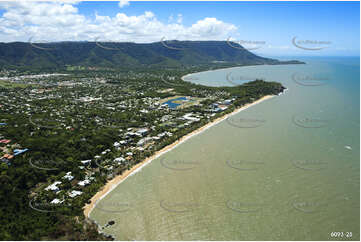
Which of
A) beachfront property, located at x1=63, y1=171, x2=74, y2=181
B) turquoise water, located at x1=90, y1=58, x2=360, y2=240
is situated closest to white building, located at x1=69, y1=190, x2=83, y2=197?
beachfront property, located at x1=63, y1=171, x2=74, y2=181

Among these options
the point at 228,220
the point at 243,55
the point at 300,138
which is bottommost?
the point at 228,220

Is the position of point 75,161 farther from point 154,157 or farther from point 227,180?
point 227,180

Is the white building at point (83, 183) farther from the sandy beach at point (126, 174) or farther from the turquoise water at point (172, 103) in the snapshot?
the turquoise water at point (172, 103)

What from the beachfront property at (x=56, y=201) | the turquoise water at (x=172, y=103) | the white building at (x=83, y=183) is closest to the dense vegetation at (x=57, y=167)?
the white building at (x=83, y=183)

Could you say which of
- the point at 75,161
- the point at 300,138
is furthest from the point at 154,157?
the point at 300,138

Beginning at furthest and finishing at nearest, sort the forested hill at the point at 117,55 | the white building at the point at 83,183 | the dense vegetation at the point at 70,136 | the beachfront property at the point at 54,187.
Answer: the forested hill at the point at 117,55 < the white building at the point at 83,183 < the beachfront property at the point at 54,187 < the dense vegetation at the point at 70,136

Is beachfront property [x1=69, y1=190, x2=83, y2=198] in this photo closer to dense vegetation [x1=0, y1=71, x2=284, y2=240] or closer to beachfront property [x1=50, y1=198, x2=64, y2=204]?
dense vegetation [x1=0, y1=71, x2=284, y2=240]

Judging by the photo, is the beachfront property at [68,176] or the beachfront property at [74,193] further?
the beachfront property at [68,176]
